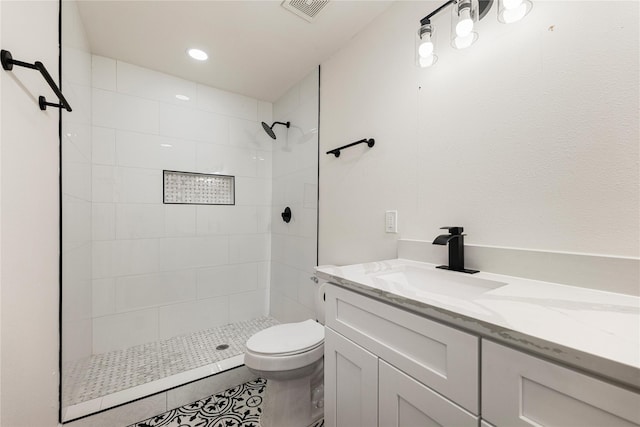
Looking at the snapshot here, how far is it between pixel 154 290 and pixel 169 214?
2.05 ft

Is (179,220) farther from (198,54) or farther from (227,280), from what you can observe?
(198,54)

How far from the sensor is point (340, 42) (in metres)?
1.76

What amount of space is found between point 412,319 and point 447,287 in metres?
0.38

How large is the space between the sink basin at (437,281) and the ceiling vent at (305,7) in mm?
1459

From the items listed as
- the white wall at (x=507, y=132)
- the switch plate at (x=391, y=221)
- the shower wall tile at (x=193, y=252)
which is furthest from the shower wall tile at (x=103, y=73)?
the switch plate at (x=391, y=221)

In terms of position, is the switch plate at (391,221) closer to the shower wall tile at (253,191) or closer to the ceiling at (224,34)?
the ceiling at (224,34)

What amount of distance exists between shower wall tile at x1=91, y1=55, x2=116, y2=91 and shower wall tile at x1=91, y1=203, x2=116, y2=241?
88 cm

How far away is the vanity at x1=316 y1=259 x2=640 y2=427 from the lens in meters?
0.43

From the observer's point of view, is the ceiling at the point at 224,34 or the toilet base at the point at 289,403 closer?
the toilet base at the point at 289,403

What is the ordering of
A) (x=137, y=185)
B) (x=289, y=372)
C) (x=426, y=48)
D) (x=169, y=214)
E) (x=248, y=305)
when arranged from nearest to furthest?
(x=426, y=48) < (x=289, y=372) < (x=137, y=185) < (x=169, y=214) < (x=248, y=305)

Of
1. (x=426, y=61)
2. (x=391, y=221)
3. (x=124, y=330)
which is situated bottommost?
(x=124, y=330)

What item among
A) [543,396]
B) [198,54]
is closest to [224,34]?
[198,54]

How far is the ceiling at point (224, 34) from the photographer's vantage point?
148 cm

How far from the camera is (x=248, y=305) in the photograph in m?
2.55
